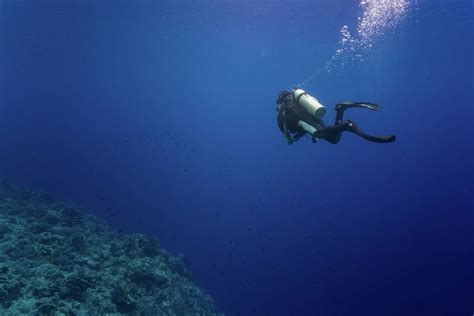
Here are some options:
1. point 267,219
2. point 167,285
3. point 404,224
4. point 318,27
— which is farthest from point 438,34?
point 167,285

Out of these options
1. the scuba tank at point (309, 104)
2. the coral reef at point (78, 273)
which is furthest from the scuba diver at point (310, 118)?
the coral reef at point (78, 273)

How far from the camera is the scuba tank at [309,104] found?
6.34 metres

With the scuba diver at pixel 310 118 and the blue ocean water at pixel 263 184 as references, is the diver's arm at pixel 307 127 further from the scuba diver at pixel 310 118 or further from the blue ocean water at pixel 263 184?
the blue ocean water at pixel 263 184

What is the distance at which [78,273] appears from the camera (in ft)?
37.5

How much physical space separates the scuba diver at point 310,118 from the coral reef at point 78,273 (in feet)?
26.3

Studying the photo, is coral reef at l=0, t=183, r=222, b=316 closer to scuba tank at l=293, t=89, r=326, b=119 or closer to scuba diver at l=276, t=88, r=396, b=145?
scuba diver at l=276, t=88, r=396, b=145

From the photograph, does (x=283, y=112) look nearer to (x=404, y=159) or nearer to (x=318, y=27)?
(x=318, y=27)

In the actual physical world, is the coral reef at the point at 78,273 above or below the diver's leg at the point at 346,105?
below

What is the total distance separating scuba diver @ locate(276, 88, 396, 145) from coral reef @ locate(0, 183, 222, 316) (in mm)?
8023

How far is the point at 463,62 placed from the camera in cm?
8081

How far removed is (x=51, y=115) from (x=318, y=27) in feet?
216

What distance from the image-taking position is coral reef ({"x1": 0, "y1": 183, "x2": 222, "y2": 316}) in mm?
10203

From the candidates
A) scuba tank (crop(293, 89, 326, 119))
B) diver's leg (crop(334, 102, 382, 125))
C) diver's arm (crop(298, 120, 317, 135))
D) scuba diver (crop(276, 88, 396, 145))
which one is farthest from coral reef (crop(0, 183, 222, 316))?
diver's leg (crop(334, 102, 382, 125))

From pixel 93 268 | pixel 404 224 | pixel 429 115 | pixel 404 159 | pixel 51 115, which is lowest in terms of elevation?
pixel 93 268
